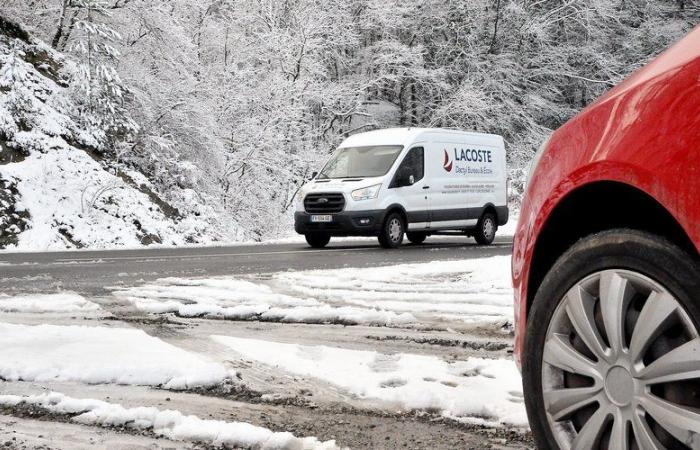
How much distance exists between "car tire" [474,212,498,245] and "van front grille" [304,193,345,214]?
11.9ft

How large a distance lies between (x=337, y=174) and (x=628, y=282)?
13597 millimetres

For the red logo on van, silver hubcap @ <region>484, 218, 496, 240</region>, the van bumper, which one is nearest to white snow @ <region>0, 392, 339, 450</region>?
the van bumper

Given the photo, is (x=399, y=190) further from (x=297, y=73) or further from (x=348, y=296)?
(x=297, y=73)

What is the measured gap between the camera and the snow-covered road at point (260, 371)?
3.14 metres

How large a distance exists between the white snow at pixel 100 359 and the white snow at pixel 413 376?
0.44 m

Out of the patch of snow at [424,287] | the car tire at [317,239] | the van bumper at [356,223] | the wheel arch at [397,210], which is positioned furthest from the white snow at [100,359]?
the car tire at [317,239]

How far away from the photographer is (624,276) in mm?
2322

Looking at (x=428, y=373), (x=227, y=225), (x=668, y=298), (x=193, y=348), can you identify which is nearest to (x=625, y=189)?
(x=668, y=298)

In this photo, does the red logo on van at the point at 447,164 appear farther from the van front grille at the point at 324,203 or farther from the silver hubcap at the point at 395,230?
the van front grille at the point at 324,203

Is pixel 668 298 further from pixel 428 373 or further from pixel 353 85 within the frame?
pixel 353 85

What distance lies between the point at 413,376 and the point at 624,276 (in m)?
1.91

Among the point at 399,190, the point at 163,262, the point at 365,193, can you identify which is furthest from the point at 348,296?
the point at 399,190

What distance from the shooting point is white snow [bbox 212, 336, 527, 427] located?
347 centimetres

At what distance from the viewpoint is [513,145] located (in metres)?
31.3
